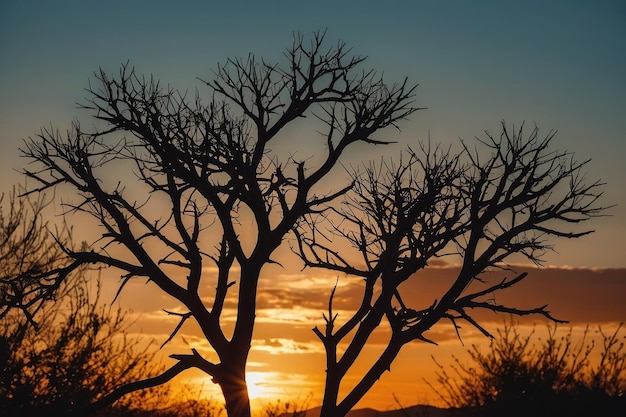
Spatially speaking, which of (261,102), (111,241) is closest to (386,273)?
(261,102)

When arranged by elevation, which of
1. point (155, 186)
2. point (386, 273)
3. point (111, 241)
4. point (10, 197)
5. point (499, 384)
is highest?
point (10, 197)

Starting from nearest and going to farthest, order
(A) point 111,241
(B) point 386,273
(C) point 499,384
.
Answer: (C) point 499,384 < (B) point 386,273 < (A) point 111,241

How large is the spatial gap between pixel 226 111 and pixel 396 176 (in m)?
4.23

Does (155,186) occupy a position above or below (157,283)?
above

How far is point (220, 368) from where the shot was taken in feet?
57.7

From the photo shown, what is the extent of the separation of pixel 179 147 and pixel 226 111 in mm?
1480

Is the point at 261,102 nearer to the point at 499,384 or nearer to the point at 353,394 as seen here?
the point at 353,394

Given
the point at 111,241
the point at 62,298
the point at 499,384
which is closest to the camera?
the point at 499,384

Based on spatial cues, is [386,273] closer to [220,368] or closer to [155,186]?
[220,368]

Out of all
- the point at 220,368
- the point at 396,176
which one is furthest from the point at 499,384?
the point at 220,368

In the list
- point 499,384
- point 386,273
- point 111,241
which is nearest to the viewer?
point 499,384

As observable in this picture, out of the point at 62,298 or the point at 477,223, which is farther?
the point at 62,298

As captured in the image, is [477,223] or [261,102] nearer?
[477,223]

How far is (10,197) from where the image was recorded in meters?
23.7
